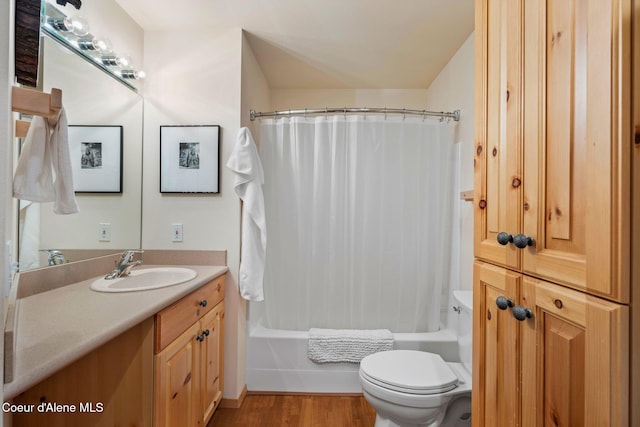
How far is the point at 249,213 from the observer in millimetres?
1935

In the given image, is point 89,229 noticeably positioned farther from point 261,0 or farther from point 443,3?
point 443,3

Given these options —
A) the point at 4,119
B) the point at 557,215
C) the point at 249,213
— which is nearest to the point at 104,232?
the point at 249,213

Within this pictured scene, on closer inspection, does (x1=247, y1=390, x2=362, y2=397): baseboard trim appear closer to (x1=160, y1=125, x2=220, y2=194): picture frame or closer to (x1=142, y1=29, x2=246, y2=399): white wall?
(x1=142, y1=29, x2=246, y2=399): white wall

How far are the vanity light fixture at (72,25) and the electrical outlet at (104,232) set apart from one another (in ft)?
3.14

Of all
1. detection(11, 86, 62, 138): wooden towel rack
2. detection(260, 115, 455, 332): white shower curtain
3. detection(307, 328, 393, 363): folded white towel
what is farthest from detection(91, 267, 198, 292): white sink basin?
detection(307, 328, 393, 363): folded white towel

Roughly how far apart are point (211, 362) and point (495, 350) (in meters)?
1.51

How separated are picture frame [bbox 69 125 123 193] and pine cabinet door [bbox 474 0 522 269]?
1.78m

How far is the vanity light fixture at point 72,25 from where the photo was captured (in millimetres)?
1395

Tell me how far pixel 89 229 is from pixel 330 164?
1.50m

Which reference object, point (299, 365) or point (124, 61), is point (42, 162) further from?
point (299, 365)

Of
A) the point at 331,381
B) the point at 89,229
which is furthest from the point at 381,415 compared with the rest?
the point at 89,229

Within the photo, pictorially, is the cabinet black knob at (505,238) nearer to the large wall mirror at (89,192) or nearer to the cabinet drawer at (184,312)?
the cabinet drawer at (184,312)

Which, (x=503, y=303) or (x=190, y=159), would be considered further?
(x=190, y=159)

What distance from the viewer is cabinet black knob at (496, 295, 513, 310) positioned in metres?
0.75
